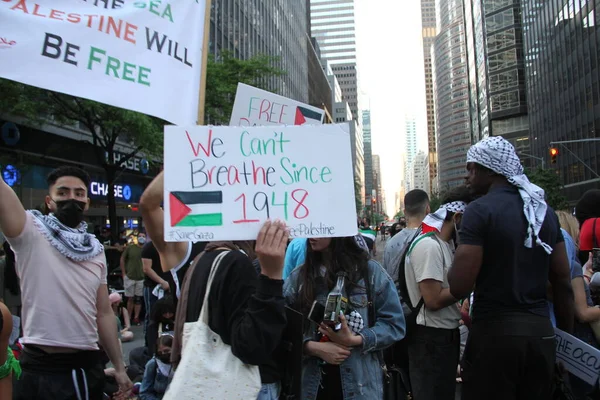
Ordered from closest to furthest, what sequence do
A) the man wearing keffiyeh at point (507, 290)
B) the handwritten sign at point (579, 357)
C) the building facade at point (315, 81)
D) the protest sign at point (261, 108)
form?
the man wearing keffiyeh at point (507, 290) → the handwritten sign at point (579, 357) → the protest sign at point (261, 108) → the building facade at point (315, 81)

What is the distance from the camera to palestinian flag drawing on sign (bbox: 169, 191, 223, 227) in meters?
2.08

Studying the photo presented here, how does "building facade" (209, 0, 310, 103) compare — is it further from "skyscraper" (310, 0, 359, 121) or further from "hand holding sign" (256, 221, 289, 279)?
"skyscraper" (310, 0, 359, 121)

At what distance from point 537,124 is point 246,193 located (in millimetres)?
70878

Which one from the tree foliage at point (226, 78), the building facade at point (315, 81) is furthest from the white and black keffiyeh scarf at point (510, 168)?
the building facade at point (315, 81)

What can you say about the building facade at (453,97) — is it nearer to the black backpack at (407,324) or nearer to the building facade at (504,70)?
the building facade at (504,70)

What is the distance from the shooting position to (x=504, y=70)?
81.5m

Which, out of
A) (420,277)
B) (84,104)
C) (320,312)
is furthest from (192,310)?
(84,104)

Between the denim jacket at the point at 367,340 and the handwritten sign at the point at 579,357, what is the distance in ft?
4.04

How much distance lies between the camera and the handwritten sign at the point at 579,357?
3.03 meters

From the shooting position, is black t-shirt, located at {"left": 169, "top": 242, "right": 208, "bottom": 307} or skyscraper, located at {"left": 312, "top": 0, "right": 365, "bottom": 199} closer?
black t-shirt, located at {"left": 169, "top": 242, "right": 208, "bottom": 307}

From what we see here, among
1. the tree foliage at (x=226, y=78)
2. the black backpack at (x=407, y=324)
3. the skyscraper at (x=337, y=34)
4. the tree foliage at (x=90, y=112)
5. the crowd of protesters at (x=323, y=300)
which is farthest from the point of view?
the skyscraper at (x=337, y=34)

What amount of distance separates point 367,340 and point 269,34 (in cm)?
5532

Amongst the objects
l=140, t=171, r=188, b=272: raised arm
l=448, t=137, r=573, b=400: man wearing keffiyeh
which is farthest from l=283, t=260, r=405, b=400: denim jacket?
l=140, t=171, r=188, b=272: raised arm

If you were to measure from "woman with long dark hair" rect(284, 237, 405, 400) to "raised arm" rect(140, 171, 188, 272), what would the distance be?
69 cm
